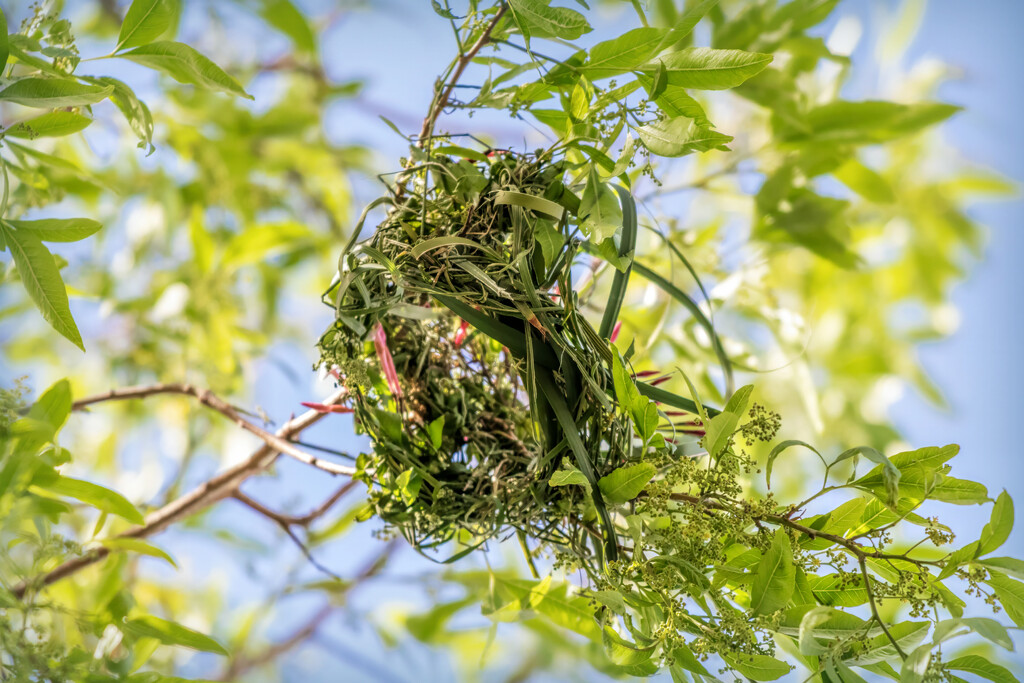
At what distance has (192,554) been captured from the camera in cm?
107

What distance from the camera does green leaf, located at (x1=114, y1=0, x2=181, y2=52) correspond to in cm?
34

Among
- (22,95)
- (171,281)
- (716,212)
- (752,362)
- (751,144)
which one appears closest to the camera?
(22,95)

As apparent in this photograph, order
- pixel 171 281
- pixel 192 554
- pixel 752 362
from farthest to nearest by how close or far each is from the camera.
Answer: pixel 192 554
pixel 171 281
pixel 752 362

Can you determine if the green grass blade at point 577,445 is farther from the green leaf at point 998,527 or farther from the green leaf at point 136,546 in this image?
the green leaf at point 136,546

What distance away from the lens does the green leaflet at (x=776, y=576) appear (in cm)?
26

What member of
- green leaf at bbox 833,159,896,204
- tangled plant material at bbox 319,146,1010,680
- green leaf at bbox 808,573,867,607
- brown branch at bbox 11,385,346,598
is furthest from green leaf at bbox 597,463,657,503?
green leaf at bbox 833,159,896,204

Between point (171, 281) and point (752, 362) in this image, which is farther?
point (171, 281)

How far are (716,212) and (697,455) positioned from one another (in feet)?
2.10

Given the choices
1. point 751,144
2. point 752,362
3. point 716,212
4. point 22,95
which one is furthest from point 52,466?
point 716,212

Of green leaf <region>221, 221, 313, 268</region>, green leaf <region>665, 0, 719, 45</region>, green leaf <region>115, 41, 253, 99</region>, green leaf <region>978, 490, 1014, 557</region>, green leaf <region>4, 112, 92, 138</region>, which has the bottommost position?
green leaf <region>978, 490, 1014, 557</region>

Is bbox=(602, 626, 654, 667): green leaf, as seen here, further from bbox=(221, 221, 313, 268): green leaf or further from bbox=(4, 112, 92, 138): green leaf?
bbox=(221, 221, 313, 268): green leaf

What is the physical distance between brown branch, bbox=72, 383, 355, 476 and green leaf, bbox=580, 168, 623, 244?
18cm

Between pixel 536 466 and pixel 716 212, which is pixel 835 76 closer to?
pixel 716 212

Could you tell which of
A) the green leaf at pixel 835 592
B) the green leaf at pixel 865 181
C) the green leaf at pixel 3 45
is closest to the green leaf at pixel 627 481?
the green leaf at pixel 835 592
